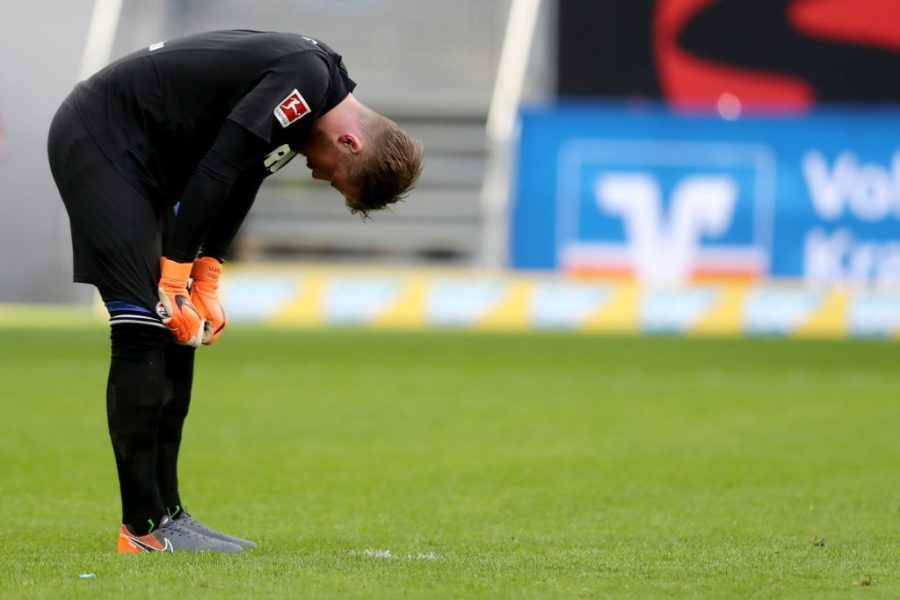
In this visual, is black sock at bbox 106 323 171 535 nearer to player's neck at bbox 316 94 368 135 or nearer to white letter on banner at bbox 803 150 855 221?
player's neck at bbox 316 94 368 135

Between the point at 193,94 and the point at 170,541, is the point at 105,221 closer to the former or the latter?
the point at 193,94

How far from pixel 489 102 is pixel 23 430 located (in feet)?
41.1

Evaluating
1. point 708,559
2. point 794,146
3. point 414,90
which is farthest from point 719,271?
point 708,559

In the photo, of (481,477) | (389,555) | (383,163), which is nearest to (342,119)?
(383,163)

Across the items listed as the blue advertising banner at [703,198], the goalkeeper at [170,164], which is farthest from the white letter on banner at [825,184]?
the goalkeeper at [170,164]

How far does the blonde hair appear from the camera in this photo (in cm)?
414

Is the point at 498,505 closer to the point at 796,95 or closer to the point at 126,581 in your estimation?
the point at 126,581

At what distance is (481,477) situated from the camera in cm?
623

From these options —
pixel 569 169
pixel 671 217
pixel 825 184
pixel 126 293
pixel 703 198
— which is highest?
pixel 126 293

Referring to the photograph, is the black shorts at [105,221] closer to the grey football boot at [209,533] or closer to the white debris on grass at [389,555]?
the grey football boot at [209,533]

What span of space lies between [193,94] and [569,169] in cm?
1362

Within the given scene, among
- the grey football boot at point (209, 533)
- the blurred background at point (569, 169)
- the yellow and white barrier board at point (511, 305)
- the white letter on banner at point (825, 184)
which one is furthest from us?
the white letter on banner at point (825, 184)

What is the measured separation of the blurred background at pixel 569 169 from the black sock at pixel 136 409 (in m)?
11.8

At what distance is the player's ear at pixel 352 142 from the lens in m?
4.14
